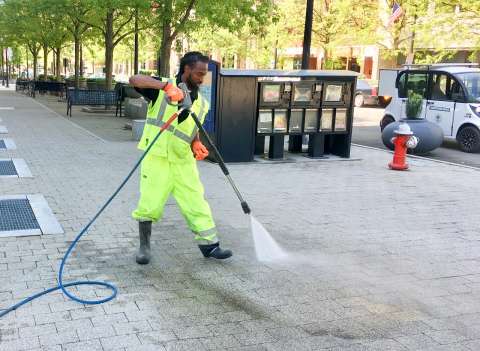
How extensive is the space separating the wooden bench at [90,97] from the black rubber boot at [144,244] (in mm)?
14102

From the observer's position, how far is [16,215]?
6.30 meters

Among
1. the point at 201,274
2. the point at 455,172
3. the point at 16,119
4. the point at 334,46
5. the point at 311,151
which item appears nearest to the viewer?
the point at 201,274

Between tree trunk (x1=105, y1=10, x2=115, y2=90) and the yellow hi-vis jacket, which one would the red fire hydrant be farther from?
tree trunk (x1=105, y1=10, x2=115, y2=90)

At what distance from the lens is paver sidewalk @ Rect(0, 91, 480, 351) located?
12.2ft

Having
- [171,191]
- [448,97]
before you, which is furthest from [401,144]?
[171,191]

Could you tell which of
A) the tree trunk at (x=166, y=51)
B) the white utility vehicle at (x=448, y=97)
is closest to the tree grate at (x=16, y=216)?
the white utility vehicle at (x=448, y=97)

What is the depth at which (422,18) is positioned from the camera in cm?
2786

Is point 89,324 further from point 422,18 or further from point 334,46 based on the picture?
point 334,46

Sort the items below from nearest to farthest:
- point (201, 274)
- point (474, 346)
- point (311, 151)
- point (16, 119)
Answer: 1. point (474, 346)
2. point (201, 274)
3. point (311, 151)
4. point (16, 119)

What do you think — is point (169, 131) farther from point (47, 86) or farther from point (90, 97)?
point (47, 86)

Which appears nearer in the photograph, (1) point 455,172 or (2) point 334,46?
(1) point 455,172

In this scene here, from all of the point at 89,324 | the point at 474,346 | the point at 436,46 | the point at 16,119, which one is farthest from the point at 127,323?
the point at 436,46

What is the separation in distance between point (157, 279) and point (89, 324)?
921mm

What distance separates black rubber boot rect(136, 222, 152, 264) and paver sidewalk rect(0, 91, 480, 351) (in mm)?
104
